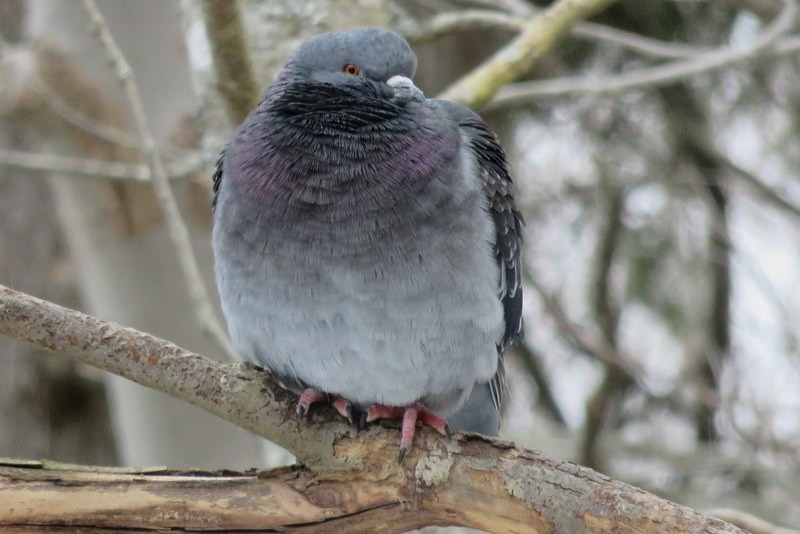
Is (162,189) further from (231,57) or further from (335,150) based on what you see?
(335,150)

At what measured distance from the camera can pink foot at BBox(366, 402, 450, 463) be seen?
2.80 metres

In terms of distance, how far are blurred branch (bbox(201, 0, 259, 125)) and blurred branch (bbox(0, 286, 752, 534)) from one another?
145 cm

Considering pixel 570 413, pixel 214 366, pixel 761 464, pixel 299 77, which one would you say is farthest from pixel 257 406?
pixel 570 413

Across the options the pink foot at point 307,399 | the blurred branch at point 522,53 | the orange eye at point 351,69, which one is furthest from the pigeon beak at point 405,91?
the pink foot at point 307,399

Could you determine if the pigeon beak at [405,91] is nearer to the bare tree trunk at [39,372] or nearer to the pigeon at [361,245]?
the pigeon at [361,245]

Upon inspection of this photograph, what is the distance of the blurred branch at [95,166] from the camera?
4180 millimetres

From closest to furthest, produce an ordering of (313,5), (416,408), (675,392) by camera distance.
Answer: (416,408)
(313,5)
(675,392)

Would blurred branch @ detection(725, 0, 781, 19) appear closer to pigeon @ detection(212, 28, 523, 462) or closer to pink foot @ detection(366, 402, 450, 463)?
pigeon @ detection(212, 28, 523, 462)

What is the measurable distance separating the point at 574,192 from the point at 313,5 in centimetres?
303

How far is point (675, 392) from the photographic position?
652cm

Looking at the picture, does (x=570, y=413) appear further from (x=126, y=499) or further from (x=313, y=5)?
(x=126, y=499)

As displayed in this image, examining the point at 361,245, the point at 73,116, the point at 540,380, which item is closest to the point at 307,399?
the point at 361,245

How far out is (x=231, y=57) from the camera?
3.71 m

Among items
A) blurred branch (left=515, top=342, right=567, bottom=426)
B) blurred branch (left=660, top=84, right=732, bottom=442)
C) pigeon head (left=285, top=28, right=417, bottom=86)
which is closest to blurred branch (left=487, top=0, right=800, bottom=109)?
pigeon head (left=285, top=28, right=417, bottom=86)
